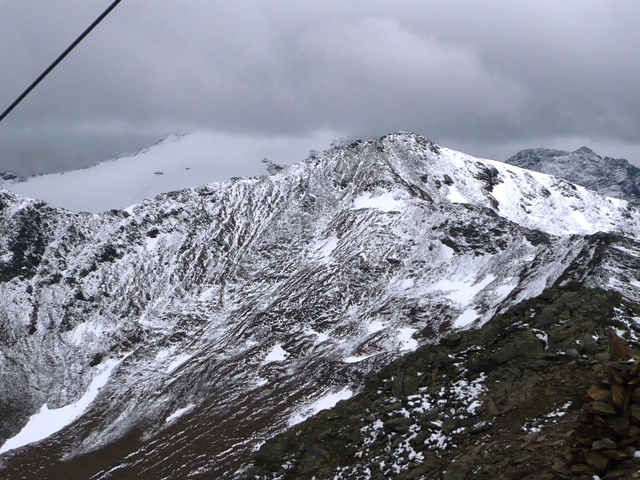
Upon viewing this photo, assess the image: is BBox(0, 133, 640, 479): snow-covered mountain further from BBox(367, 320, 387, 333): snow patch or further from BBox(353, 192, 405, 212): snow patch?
BBox(353, 192, 405, 212): snow patch

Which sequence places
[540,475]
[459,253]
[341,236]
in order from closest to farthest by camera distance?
[540,475], [459,253], [341,236]

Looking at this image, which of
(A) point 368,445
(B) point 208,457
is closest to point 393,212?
(B) point 208,457

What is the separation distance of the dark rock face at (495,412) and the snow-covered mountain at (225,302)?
4369cm

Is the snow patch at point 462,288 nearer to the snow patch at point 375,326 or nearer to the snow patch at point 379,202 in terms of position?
the snow patch at point 375,326

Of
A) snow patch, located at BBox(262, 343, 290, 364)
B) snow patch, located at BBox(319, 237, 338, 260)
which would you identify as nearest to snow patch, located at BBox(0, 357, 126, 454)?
snow patch, located at BBox(262, 343, 290, 364)

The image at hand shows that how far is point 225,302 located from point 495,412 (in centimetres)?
13784

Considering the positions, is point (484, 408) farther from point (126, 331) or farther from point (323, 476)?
point (126, 331)

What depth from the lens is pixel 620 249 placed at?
104 m

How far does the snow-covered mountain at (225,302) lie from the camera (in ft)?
359

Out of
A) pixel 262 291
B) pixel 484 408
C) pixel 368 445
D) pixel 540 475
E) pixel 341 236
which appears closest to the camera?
pixel 540 475

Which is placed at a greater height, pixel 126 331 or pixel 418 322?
pixel 126 331

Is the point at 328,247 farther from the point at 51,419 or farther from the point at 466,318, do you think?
the point at 51,419

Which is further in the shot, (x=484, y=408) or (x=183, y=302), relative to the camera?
(x=183, y=302)

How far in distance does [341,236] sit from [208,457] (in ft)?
299
